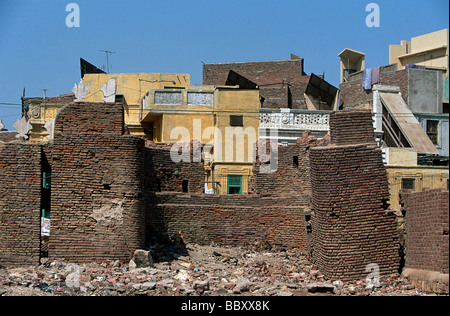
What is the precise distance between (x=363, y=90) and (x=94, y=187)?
61.0ft

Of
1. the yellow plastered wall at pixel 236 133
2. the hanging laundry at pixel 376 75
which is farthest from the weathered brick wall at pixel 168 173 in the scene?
the hanging laundry at pixel 376 75

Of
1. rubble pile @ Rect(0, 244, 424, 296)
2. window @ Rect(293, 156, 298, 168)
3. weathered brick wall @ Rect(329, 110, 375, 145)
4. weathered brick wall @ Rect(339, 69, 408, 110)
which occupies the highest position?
weathered brick wall @ Rect(339, 69, 408, 110)

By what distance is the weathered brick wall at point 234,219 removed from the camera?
1992 centimetres

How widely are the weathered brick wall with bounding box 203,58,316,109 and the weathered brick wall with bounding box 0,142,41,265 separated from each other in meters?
18.5

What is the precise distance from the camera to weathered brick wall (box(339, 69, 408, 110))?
3206cm

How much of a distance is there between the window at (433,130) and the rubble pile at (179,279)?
12321 millimetres

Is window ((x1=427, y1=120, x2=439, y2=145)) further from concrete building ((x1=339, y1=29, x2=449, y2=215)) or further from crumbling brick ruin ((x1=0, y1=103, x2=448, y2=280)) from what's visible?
crumbling brick ruin ((x1=0, y1=103, x2=448, y2=280))

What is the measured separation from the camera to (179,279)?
16.8m

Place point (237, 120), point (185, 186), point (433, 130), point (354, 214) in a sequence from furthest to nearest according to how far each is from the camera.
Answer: point (433, 130) → point (237, 120) → point (185, 186) → point (354, 214)

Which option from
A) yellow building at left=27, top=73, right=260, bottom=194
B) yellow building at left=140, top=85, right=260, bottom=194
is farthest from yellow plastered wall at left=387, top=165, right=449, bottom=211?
yellow building at left=140, top=85, right=260, bottom=194

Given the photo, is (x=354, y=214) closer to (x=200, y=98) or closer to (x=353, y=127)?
(x=353, y=127)

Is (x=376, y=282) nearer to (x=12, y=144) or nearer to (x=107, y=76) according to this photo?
(x=12, y=144)

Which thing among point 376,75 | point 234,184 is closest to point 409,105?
point 376,75

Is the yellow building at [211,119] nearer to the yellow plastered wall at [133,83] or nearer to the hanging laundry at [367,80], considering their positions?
the yellow plastered wall at [133,83]
